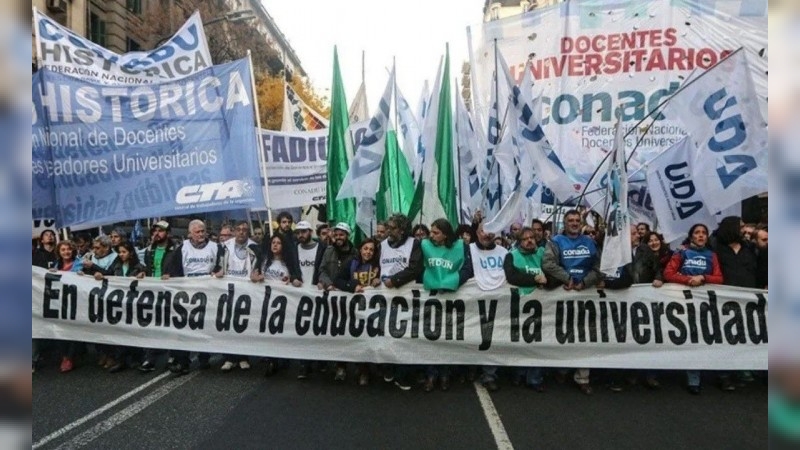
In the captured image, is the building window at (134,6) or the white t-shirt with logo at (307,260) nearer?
the white t-shirt with logo at (307,260)

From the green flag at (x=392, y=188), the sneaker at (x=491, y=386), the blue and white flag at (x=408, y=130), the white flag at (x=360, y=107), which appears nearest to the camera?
the sneaker at (x=491, y=386)

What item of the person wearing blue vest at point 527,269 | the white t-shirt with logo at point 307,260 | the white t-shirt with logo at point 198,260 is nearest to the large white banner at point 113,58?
the white t-shirt with logo at point 198,260

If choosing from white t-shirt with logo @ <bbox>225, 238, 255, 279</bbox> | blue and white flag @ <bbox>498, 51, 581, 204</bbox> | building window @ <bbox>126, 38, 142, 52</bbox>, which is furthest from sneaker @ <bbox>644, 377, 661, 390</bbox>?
building window @ <bbox>126, 38, 142, 52</bbox>

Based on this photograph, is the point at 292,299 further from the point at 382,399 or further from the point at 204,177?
the point at 204,177

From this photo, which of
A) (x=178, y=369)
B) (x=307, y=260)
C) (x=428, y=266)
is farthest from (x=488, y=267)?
(x=178, y=369)

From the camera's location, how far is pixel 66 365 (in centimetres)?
664

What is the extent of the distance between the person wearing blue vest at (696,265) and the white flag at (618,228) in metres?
0.76

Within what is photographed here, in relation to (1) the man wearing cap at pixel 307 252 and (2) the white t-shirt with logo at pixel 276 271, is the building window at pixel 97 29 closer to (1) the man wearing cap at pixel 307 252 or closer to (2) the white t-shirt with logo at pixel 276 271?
(1) the man wearing cap at pixel 307 252

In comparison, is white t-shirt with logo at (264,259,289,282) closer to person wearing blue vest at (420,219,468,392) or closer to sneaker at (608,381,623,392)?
person wearing blue vest at (420,219,468,392)

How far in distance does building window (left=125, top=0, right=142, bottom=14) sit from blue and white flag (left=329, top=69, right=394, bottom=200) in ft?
83.3

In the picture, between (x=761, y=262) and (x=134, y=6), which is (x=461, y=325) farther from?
(x=134, y=6)

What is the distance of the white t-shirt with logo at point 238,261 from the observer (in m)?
7.02

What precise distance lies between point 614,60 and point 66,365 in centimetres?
919

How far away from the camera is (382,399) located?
18.6 feet
